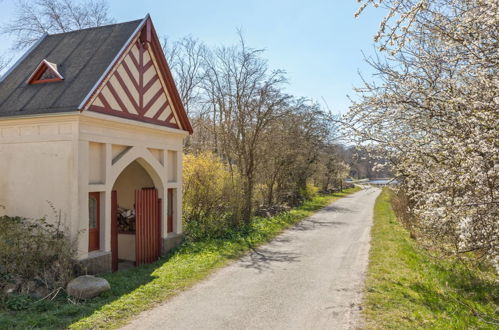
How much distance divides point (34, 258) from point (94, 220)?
5.38ft

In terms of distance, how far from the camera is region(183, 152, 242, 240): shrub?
45.9 feet

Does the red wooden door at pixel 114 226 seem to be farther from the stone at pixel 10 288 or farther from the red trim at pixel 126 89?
the stone at pixel 10 288

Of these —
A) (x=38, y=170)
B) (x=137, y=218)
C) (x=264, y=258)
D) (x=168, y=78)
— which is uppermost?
(x=168, y=78)

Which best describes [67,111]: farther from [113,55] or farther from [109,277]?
[109,277]

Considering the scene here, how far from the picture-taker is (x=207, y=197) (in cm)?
1406

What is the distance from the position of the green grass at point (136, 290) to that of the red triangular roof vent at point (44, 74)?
5.11m

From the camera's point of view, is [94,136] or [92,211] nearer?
[94,136]

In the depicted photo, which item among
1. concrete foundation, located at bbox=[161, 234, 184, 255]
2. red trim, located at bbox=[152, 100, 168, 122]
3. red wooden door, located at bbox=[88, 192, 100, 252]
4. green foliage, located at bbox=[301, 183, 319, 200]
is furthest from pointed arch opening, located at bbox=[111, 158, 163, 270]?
green foliage, located at bbox=[301, 183, 319, 200]

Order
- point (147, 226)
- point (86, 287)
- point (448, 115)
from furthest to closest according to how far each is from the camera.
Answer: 1. point (147, 226)
2. point (86, 287)
3. point (448, 115)

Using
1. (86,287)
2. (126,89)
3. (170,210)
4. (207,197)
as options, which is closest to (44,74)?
(126,89)

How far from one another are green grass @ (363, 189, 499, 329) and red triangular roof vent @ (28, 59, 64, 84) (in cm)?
887

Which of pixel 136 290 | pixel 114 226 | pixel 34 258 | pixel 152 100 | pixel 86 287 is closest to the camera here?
pixel 86 287

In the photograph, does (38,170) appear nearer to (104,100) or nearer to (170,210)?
(104,100)

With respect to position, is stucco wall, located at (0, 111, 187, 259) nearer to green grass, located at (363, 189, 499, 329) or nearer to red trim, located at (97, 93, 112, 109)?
red trim, located at (97, 93, 112, 109)
